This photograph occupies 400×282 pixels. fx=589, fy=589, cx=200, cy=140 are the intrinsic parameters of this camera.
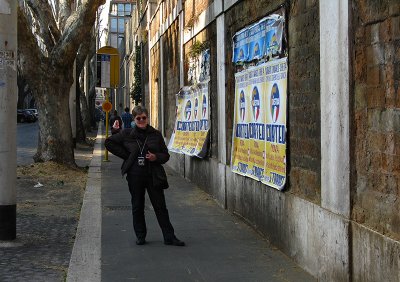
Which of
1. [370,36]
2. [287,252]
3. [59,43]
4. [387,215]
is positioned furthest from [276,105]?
[59,43]

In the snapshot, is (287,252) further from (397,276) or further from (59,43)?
(59,43)

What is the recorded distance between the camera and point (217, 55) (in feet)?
34.7

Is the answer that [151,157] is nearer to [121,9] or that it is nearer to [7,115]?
[7,115]

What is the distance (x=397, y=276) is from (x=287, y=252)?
2452mm

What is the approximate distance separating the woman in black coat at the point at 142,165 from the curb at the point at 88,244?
656 millimetres

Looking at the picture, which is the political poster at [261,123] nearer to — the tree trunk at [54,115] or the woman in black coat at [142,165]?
the woman in black coat at [142,165]

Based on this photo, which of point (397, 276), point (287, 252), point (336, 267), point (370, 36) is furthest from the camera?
point (287, 252)

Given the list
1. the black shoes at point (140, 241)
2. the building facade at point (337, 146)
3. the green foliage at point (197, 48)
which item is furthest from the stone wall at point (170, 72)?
the black shoes at point (140, 241)

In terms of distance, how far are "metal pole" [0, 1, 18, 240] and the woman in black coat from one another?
3.86ft

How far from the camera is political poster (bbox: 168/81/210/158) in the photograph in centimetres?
1166

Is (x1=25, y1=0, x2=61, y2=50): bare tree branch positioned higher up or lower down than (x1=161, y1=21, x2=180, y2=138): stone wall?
higher up

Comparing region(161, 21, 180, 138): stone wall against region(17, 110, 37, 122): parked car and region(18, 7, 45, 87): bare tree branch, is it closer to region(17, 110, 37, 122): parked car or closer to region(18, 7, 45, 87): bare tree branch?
region(18, 7, 45, 87): bare tree branch

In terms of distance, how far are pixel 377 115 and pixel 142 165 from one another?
333cm

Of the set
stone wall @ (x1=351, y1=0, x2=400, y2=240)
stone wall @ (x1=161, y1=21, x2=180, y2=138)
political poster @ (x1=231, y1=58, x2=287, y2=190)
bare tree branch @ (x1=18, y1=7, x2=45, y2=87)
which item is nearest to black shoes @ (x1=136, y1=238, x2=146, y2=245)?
political poster @ (x1=231, y1=58, x2=287, y2=190)
